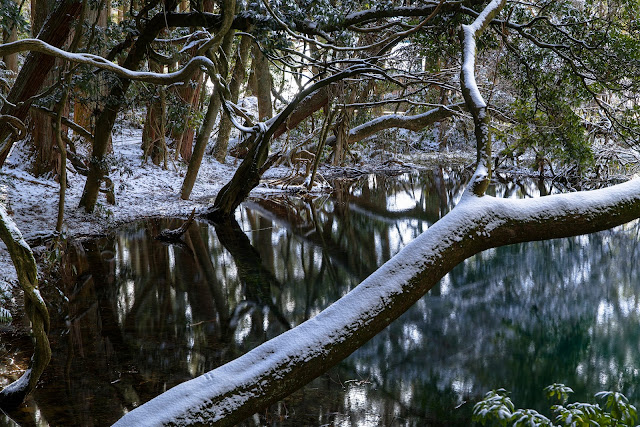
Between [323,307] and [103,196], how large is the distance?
7728mm

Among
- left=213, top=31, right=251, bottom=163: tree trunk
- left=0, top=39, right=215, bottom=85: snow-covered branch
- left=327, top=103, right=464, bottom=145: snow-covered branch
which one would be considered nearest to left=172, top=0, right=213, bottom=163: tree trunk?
left=213, top=31, right=251, bottom=163: tree trunk

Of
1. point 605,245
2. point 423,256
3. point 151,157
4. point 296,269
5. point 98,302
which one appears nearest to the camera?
point 423,256

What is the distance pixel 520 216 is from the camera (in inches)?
87.0

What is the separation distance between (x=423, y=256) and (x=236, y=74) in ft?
58.1

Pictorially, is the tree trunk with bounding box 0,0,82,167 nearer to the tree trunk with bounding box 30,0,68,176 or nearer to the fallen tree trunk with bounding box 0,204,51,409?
the tree trunk with bounding box 30,0,68,176

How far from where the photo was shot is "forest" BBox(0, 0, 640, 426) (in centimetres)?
221

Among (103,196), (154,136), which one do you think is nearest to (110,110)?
(103,196)

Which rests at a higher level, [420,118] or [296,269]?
[420,118]

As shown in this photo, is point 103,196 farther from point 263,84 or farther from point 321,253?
point 263,84

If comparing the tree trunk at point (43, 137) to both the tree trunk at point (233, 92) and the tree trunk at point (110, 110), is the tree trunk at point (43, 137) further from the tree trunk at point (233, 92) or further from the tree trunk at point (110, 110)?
the tree trunk at point (233, 92)

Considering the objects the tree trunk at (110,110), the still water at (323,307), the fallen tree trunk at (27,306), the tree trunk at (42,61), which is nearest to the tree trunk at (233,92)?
the still water at (323,307)

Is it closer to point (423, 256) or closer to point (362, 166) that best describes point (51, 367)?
point (423, 256)

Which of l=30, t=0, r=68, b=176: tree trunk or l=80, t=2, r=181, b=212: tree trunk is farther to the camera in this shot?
l=30, t=0, r=68, b=176: tree trunk

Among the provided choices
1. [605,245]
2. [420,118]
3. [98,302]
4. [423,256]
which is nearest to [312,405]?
[423,256]
